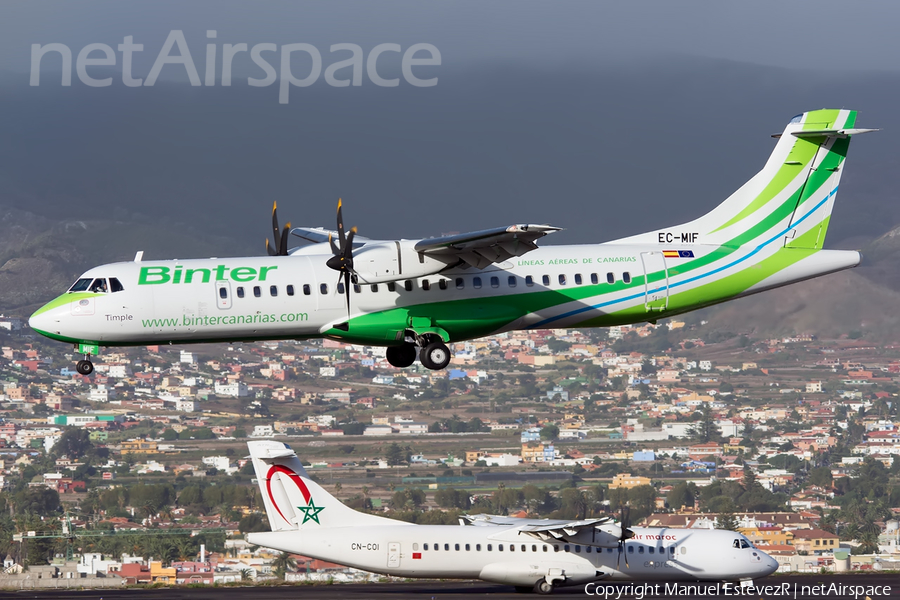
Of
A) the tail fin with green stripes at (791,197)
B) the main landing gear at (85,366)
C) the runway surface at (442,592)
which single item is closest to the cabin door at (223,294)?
the main landing gear at (85,366)

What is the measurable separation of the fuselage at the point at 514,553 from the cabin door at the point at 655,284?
18852 millimetres

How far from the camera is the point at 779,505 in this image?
4646 inches

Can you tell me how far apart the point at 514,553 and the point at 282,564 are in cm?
3330

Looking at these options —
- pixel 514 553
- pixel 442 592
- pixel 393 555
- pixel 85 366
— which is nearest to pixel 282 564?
pixel 442 592

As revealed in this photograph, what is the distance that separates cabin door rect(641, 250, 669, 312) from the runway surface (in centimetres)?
1829

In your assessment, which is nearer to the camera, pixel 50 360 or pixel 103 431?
pixel 103 431

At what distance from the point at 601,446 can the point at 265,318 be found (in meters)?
128

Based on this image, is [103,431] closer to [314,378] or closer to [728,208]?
[314,378]

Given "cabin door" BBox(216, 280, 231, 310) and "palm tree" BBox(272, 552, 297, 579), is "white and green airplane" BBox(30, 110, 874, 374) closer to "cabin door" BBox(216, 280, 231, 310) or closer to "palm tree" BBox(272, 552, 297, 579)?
"cabin door" BBox(216, 280, 231, 310)

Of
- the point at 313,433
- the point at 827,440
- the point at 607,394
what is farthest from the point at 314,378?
the point at 827,440

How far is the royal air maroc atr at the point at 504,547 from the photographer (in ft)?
167

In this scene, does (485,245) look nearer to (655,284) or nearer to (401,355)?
(401,355)

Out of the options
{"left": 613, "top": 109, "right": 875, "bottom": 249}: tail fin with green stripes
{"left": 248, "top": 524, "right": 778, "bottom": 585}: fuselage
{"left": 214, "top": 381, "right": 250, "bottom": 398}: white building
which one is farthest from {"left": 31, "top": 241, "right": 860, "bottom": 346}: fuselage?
{"left": 214, "top": 381, "right": 250, "bottom": 398}: white building

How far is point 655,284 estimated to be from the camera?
37.3 m
